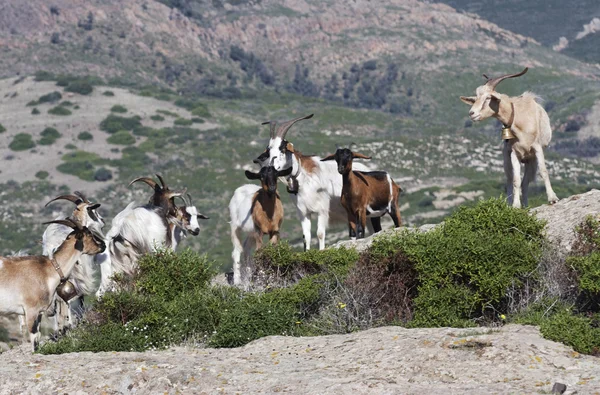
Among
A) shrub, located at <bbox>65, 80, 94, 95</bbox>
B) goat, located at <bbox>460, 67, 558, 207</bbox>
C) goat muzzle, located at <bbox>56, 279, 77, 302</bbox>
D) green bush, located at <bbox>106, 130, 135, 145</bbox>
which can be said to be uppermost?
goat, located at <bbox>460, 67, 558, 207</bbox>

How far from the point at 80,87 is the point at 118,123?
11.1 meters

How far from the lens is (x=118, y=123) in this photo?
116 m

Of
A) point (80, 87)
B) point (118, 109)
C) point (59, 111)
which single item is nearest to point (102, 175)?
point (59, 111)

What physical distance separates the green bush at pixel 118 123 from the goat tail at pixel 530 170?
9980cm

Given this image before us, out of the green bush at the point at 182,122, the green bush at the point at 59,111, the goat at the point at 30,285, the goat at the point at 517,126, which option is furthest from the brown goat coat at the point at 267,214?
the green bush at the point at 59,111

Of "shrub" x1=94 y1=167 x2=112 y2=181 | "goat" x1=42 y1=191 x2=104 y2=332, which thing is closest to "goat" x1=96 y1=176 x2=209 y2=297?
"goat" x1=42 y1=191 x2=104 y2=332

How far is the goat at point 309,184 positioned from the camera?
19.0 meters

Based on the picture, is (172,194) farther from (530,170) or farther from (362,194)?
(530,170)

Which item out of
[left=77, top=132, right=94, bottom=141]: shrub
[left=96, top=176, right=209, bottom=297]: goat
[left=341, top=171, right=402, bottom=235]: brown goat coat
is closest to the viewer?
[left=96, top=176, right=209, bottom=297]: goat

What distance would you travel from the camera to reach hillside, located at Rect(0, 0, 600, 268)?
8919 centimetres

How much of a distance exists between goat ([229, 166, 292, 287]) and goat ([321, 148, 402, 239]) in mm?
1077

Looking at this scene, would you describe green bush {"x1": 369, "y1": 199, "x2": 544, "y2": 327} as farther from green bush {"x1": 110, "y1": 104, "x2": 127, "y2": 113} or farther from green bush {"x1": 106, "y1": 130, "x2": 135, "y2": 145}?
green bush {"x1": 110, "y1": 104, "x2": 127, "y2": 113}

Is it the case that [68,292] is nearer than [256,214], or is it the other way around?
[68,292]

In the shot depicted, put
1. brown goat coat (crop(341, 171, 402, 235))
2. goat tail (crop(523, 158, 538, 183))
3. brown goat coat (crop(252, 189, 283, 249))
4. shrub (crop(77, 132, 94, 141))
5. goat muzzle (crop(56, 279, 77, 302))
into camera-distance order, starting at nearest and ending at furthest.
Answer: goat muzzle (crop(56, 279, 77, 302)) < goat tail (crop(523, 158, 538, 183)) < brown goat coat (crop(252, 189, 283, 249)) < brown goat coat (crop(341, 171, 402, 235)) < shrub (crop(77, 132, 94, 141))
